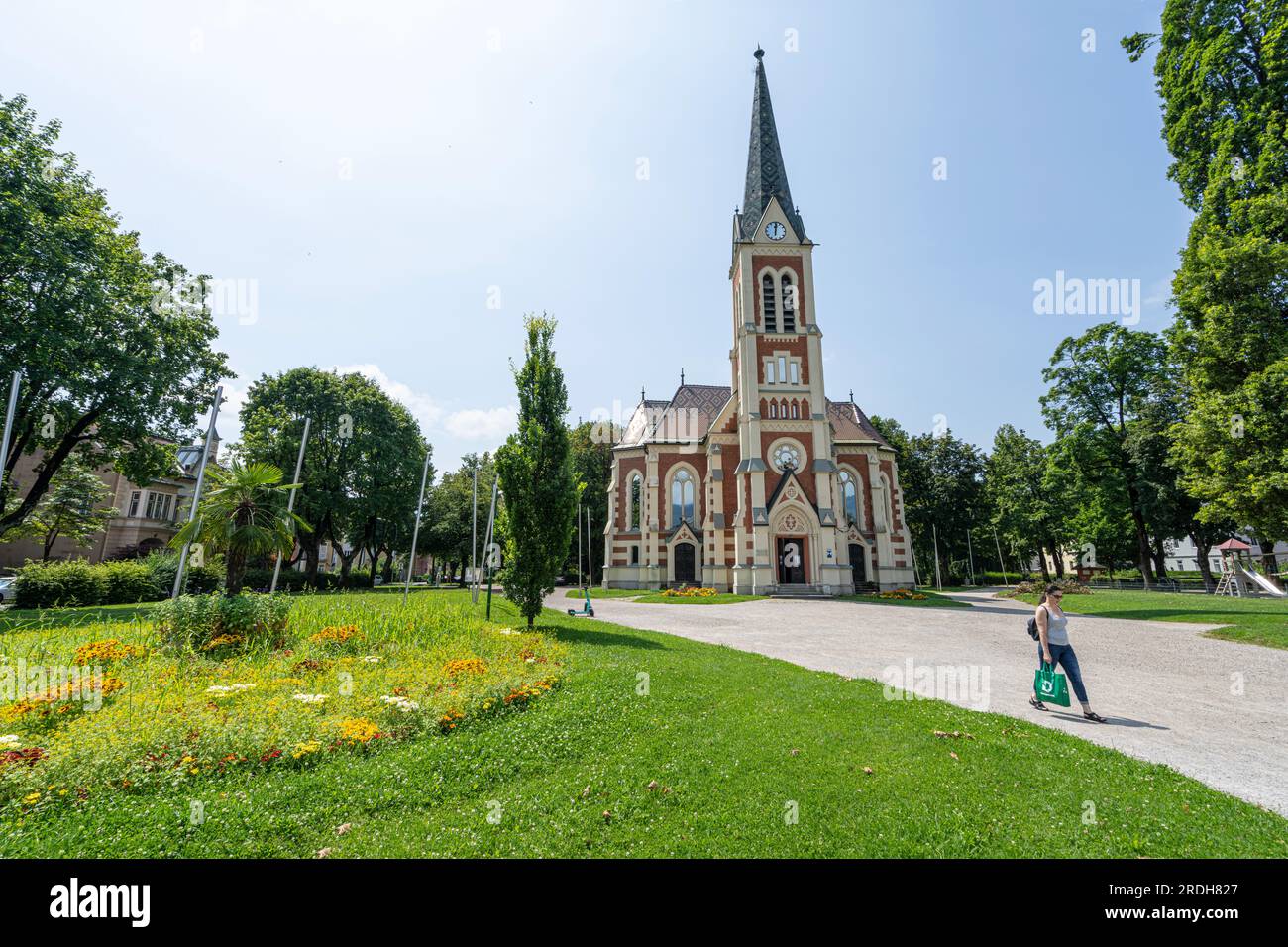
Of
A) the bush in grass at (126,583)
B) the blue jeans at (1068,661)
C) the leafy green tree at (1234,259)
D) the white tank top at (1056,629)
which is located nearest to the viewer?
the blue jeans at (1068,661)

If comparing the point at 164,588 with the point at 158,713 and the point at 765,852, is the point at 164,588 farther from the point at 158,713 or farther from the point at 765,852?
the point at 765,852

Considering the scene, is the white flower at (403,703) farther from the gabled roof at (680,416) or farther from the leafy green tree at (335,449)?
the gabled roof at (680,416)

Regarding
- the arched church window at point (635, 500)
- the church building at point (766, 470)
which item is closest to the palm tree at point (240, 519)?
the church building at point (766, 470)

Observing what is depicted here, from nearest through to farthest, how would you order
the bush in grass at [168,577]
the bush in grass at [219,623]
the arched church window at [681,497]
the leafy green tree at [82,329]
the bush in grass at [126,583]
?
the bush in grass at [219,623] < the leafy green tree at [82,329] < the bush in grass at [126,583] < the bush in grass at [168,577] < the arched church window at [681,497]

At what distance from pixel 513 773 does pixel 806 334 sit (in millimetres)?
35338

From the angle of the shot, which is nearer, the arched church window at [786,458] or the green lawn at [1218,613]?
the green lawn at [1218,613]

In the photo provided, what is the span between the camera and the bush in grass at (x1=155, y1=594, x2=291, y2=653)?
32.2 ft

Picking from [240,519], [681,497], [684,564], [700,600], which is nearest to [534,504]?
[240,519]

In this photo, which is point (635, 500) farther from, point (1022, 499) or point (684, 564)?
point (1022, 499)

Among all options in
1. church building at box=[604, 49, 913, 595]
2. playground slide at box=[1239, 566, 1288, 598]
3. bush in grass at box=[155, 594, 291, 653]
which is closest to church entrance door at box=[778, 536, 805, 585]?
church building at box=[604, 49, 913, 595]

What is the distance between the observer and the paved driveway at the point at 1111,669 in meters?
5.94

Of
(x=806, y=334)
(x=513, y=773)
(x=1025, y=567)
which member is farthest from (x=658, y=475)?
(x=1025, y=567)

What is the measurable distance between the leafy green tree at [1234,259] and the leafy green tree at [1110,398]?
1717 centimetres

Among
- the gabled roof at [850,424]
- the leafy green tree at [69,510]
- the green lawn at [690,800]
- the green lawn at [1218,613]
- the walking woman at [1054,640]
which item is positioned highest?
the gabled roof at [850,424]
